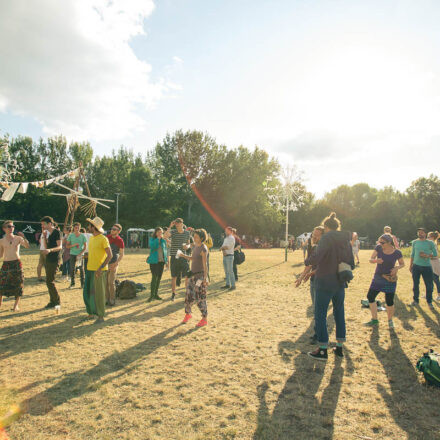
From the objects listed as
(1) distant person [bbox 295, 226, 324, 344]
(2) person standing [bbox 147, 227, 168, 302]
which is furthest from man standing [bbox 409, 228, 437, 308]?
(2) person standing [bbox 147, 227, 168, 302]

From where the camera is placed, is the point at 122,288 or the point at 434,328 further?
the point at 122,288

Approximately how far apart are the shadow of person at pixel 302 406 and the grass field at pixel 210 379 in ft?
0.04

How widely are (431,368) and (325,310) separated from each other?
4.54ft

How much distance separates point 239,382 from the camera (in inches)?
152

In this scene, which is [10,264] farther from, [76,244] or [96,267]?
[76,244]

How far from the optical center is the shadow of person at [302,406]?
2.89m

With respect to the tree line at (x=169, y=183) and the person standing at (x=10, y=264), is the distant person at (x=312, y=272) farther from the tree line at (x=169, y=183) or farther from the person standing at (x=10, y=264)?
the tree line at (x=169, y=183)

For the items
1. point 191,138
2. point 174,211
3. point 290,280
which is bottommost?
point 290,280

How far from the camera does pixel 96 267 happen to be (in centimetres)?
606

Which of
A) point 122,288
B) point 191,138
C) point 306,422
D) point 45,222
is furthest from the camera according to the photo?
point 191,138

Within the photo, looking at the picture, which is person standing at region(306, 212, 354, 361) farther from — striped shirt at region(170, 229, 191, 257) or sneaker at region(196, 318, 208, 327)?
striped shirt at region(170, 229, 191, 257)

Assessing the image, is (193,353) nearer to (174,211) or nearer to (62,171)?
(174,211)

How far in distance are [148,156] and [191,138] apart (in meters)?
10.9

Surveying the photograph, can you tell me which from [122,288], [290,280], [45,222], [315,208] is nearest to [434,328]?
[290,280]
